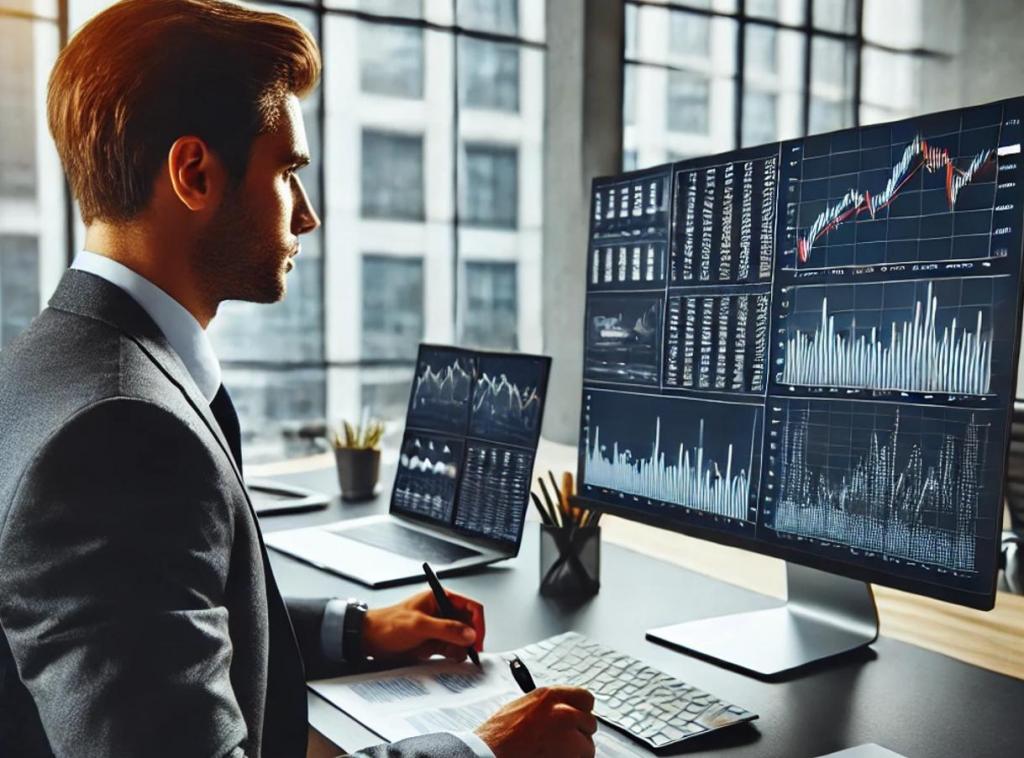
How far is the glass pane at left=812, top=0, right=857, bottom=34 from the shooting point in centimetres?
793

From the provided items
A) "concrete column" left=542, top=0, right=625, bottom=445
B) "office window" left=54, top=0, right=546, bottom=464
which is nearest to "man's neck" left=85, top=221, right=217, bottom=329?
"office window" left=54, top=0, right=546, bottom=464

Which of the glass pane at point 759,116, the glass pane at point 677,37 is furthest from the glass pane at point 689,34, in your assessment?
the glass pane at point 759,116

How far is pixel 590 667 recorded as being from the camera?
1.19 m

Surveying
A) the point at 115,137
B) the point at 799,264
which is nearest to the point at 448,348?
the point at 799,264

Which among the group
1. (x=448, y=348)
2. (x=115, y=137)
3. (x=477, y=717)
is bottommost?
(x=477, y=717)

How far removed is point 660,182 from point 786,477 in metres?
0.45

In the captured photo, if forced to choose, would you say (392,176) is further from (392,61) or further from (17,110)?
(17,110)

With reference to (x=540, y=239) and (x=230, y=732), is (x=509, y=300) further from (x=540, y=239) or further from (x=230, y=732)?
(x=230, y=732)

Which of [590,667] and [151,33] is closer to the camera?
[151,33]

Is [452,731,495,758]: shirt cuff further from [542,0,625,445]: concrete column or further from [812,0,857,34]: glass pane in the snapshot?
[812,0,857,34]: glass pane

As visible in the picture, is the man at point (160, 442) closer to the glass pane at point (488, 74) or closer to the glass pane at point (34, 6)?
the glass pane at point (34, 6)

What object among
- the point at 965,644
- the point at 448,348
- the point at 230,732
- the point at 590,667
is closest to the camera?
the point at 230,732

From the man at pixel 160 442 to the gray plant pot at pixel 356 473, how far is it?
3.43 ft

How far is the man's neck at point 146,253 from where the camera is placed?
103 centimetres
